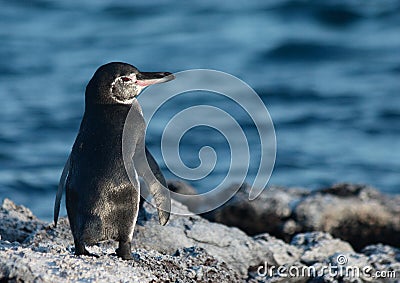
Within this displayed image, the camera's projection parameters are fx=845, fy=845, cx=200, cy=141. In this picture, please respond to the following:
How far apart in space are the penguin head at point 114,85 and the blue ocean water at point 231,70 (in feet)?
14.0

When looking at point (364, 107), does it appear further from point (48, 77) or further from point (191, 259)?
point (191, 259)

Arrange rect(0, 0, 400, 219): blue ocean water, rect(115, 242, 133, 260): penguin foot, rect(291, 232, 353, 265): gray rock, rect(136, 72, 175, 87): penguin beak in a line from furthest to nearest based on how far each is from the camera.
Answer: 1. rect(0, 0, 400, 219): blue ocean water
2. rect(291, 232, 353, 265): gray rock
3. rect(136, 72, 175, 87): penguin beak
4. rect(115, 242, 133, 260): penguin foot

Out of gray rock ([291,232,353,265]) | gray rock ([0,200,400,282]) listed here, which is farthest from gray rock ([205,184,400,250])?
gray rock ([0,200,400,282])

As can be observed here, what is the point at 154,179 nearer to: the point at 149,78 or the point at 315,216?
the point at 149,78

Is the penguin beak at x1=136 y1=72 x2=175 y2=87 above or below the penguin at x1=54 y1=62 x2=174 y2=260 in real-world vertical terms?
above

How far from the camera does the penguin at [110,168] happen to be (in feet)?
14.6

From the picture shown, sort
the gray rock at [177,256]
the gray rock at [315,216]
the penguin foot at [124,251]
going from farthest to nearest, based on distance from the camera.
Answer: the gray rock at [315,216], the penguin foot at [124,251], the gray rock at [177,256]

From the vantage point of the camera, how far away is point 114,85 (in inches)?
187

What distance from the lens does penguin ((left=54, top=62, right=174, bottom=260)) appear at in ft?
14.6

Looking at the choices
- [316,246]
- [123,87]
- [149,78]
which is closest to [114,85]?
[123,87]

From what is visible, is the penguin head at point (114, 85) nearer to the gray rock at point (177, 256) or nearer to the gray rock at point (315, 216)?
the gray rock at point (177, 256)

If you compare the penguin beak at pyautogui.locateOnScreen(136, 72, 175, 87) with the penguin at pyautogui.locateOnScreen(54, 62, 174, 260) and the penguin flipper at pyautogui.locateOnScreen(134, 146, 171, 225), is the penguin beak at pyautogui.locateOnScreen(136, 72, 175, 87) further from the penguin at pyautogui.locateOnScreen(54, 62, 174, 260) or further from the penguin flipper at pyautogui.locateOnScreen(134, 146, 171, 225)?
the penguin flipper at pyautogui.locateOnScreen(134, 146, 171, 225)

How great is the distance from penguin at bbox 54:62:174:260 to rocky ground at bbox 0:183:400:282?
164 millimetres

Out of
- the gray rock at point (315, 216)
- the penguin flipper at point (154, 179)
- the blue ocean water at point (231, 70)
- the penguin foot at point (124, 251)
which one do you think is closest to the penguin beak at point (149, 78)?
the penguin flipper at point (154, 179)
